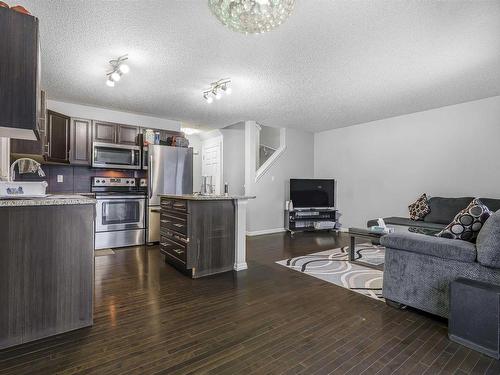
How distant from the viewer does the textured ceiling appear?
225 centimetres

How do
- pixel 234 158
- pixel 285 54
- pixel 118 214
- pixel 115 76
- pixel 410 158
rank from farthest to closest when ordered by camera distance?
pixel 234 158, pixel 410 158, pixel 118 214, pixel 115 76, pixel 285 54

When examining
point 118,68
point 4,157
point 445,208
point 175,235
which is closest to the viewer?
point 4,157

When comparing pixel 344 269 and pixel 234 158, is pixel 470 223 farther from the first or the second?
pixel 234 158

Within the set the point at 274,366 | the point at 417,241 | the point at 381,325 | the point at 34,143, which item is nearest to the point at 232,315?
the point at 274,366

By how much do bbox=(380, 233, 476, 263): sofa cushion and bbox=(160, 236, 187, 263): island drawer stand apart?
2.18 m

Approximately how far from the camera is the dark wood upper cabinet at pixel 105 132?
4.71m

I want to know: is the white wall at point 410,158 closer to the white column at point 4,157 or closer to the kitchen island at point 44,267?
the kitchen island at point 44,267

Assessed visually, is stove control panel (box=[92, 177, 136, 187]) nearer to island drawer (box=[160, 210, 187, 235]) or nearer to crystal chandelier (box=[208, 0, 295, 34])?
island drawer (box=[160, 210, 187, 235])

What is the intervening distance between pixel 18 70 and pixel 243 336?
6.97ft

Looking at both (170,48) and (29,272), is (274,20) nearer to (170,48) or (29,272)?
(170,48)

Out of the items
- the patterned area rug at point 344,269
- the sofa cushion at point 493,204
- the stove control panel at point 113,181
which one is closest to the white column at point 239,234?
the patterned area rug at point 344,269

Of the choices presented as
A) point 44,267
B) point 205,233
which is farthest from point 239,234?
point 44,267

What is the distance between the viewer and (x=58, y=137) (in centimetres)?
427

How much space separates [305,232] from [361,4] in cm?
494
